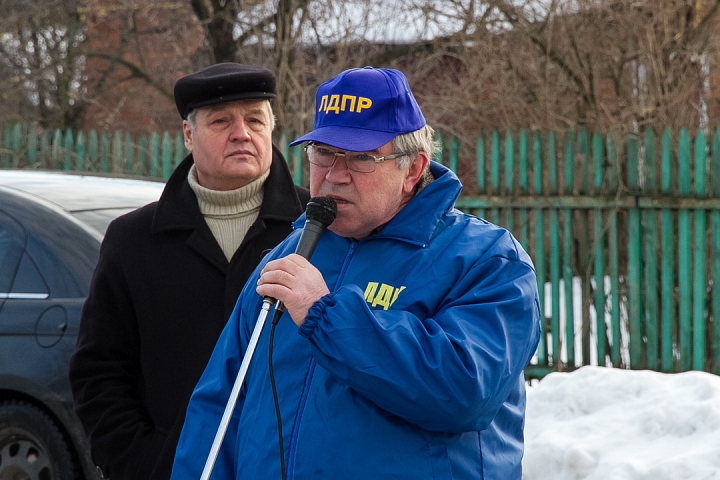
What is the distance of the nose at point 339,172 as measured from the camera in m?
2.15

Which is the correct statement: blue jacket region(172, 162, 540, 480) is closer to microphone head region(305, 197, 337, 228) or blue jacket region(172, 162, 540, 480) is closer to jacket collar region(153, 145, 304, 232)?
microphone head region(305, 197, 337, 228)

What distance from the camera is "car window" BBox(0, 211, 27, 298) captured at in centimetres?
434

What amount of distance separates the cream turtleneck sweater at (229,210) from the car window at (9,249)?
4.94ft

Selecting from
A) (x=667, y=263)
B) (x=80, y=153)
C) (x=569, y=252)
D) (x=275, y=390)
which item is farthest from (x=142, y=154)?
(x=275, y=390)

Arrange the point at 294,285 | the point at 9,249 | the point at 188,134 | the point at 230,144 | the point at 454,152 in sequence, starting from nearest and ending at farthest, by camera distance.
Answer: the point at 294,285, the point at 230,144, the point at 188,134, the point at 9,249, the point at 454,152

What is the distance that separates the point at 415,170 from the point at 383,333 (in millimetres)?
536

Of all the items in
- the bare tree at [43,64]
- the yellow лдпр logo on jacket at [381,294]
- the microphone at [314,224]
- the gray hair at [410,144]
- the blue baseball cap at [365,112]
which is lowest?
the yellow лдпр logo on jacket at [381,294]

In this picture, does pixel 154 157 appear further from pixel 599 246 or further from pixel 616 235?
pixel 616 235

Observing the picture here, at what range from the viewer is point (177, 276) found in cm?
312

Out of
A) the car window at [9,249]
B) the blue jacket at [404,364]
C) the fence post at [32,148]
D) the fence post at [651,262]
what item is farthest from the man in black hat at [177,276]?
the fence post at [32,148]

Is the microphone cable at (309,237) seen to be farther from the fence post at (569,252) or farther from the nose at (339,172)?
the fence post at (569,252)

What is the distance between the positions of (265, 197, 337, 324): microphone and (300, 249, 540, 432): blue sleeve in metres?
0.14

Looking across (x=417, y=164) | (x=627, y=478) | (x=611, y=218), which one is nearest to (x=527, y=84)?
(x=611, y=218)

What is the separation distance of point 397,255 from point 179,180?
155cm
